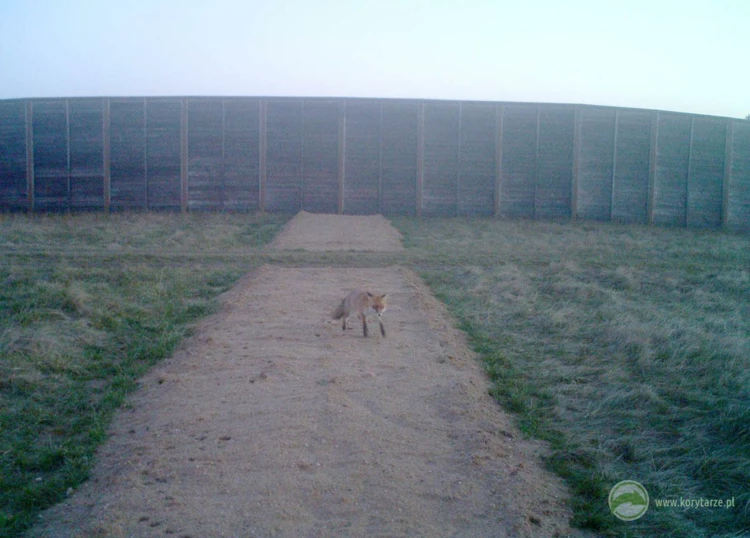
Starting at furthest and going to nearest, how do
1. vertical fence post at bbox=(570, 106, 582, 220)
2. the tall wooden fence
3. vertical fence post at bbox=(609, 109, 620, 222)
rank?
1. vertical fence post at bbox=(609, 109, 620, 222)
2. vertical fence post at bbox=(570, 106, 582, 220)
3. the tall wooden fence

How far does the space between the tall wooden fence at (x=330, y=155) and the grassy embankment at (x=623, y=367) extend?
8644 millimetres

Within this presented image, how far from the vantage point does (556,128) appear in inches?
973

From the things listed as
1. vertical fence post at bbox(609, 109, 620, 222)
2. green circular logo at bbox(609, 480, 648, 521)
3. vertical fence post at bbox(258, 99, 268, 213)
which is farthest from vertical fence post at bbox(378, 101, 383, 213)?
green circular logo at bbox(609, 480, 648, 521)

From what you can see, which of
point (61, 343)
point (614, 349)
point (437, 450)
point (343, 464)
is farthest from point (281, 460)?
point (614, 349)

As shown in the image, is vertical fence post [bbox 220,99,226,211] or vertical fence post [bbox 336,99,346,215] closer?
vertical fence post [bbox 220,99,226,211]

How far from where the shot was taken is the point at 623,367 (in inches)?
295

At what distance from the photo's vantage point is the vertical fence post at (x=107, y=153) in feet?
79.7

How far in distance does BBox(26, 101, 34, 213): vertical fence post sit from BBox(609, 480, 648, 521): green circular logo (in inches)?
1014

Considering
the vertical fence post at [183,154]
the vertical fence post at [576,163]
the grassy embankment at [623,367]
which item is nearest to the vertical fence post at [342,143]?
the vertical fence post at [183,154]

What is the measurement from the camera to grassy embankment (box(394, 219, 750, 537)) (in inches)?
187

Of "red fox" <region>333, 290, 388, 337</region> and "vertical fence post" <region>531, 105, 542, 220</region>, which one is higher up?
"vertical fence post" <region>531, 105, 542, 220</region>

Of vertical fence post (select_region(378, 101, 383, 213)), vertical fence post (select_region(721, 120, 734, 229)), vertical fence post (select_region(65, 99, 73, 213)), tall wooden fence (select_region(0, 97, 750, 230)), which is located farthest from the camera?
vertical fence post (select_region(721, 120, 734, 229))

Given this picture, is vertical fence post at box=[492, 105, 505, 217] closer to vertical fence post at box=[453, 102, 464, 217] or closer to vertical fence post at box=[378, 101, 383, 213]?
vertical fence post at box=[453, 102, 464, 217]

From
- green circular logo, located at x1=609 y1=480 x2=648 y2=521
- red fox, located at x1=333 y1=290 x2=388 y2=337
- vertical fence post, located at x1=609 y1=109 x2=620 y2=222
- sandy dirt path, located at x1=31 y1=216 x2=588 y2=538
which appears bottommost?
green circular logo, located at x1=609 y1=480 x2=648 y2=521
